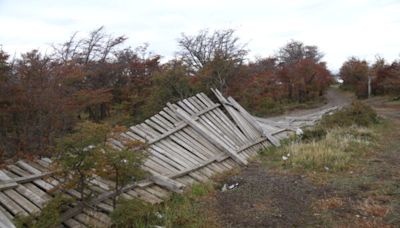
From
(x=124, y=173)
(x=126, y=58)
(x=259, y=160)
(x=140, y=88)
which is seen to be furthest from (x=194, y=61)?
(x=124, y=173)

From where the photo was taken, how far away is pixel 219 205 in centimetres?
548

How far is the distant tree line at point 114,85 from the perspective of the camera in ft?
28.1

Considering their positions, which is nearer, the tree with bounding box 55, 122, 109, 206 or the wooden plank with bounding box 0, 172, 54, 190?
the tree with bounding box 55, 122, 109, 206

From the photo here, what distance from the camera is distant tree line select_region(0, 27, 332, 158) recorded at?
8.56 m

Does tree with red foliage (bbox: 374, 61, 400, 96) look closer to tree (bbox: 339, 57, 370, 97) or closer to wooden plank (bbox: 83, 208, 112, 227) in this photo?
tree (bbox: 339, 57, 370, 97)

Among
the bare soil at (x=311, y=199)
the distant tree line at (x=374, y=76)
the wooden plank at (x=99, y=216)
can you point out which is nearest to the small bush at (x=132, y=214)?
the wooden plank at (x=99, y=216)

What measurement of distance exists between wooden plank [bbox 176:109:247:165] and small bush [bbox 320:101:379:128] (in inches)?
185

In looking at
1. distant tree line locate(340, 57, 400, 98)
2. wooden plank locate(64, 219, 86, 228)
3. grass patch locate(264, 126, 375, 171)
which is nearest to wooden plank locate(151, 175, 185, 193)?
wooden plank locate(64, 219, 86, 228)

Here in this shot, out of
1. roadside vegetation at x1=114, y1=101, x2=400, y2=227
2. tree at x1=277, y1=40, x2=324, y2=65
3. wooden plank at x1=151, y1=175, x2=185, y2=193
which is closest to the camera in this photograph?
roadside vegetation at x1=114, y1=101, x2=400, y2=227

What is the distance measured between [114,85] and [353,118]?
12795mm

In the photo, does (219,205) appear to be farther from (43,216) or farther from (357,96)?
(357,96)

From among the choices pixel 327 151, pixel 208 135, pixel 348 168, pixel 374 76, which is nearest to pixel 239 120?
pixel 208 135

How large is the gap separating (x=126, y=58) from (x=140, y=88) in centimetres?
366

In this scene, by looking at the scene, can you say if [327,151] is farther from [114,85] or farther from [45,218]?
[114,85]
